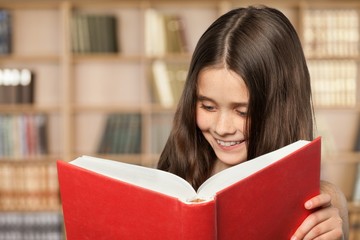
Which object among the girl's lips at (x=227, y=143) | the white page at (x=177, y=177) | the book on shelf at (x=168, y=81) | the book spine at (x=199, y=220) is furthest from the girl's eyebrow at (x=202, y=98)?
the book on shelf at (x=168, y=81)

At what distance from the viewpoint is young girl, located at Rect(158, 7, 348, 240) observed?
1.28 meters

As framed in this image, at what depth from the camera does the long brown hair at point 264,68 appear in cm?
129

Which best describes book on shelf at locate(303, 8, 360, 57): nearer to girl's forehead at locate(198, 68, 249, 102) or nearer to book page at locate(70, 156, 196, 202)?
girl's forehead at locate(198, 68, 249, 102)

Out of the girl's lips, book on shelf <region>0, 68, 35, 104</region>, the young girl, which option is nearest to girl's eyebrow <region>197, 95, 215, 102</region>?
the young girl

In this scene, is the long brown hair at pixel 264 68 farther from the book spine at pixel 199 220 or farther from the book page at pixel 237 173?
the book spine at pixel 199 220

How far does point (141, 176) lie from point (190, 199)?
12 cm

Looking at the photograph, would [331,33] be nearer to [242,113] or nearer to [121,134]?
[121,134]

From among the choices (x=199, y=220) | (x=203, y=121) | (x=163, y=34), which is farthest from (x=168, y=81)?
(x=199, y=220)

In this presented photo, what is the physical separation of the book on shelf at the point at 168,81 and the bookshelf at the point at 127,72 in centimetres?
4

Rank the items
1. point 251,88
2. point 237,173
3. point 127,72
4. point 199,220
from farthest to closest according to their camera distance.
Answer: point 127,72 → point 251,88 → point 237,173 → point 199,220

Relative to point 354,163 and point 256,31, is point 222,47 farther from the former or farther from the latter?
point 354,163

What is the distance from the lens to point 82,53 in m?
3.95

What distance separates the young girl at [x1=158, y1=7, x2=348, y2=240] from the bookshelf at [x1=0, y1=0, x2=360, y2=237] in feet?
8.41

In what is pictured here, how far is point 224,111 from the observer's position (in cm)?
129
